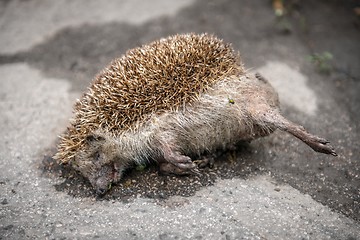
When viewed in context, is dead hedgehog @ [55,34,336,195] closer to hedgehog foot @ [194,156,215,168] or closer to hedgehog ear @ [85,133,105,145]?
hedgehog ear @ [85,133,105,145]

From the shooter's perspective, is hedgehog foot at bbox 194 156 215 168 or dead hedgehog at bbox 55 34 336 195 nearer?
dead hedgehog at bbox 55 34 336 195

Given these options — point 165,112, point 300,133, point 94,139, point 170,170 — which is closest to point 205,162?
point 170,170

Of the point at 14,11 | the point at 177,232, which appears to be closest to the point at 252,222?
the point at 177,232

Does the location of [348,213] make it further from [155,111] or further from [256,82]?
[155,111]

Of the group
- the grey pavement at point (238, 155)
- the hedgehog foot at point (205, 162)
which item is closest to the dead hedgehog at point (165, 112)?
the hedgehog foot at point (205, 162)

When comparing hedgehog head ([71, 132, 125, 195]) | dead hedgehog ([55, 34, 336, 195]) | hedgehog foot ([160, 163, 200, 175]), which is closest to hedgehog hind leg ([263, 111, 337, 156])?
dead hedgehog ([55, 34, 336, 195])

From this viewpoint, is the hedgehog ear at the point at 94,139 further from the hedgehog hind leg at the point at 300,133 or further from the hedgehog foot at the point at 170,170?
the hedgehog hind leg at the point at 300,133

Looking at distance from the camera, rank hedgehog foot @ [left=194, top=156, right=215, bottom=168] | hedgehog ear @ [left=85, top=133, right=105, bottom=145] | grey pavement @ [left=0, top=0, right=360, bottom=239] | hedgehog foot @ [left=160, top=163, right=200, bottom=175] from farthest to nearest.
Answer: hedgehog foot @ [left=194, top=156, right=215, bottom=168], hedgehog foot @ [left=160, top=163, right=200, bottom=175], hedgehog ear @ [left=85, top=133, right=105, bottom=145], grey pavement @ [left=0, top=0, right=360, bottom=239]
